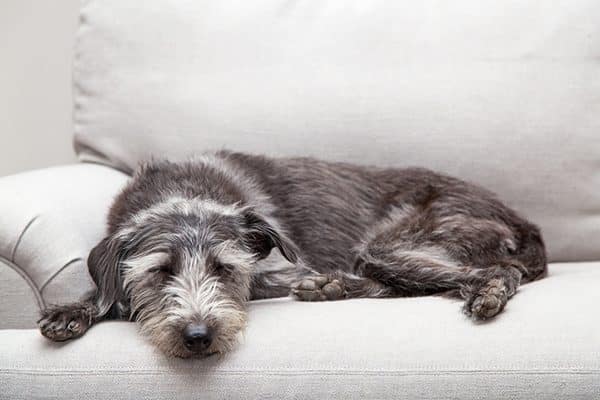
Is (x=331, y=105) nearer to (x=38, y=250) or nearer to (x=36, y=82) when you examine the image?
(x=38, y=250)

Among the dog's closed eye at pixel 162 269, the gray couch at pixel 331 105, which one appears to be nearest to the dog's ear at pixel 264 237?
the gray couch at pixel 331 105

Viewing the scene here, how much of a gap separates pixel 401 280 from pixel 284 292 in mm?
357

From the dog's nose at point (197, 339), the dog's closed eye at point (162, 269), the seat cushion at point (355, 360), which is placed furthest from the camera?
the dog's closed eye at point (162, 269)

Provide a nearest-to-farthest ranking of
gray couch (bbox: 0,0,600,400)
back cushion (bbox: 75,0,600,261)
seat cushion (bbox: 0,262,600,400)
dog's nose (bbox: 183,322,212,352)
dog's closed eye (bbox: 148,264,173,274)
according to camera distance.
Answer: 1. seat cushion (bbox: 0,262,600,400)
2. dog's nose (bbox: 183,322,212,352)
3. dog's closed eye (bbox: 148,264,173,274)
4. gray couch (bbox: 0,0,600,400)
5. back cushion (bbox: 75,0,600,261)

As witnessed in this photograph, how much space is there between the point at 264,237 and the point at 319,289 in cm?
22

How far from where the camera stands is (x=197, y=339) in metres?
2.51

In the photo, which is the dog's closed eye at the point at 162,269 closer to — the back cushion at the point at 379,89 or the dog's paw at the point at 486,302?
the dog's paw at the point at 486,302

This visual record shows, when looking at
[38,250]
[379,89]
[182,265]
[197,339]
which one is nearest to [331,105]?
[379,89]

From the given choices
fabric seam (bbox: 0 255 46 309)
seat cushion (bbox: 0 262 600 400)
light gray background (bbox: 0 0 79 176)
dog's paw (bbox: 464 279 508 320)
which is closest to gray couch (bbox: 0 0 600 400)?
fabric seam (bbox: 0 255 46 309)

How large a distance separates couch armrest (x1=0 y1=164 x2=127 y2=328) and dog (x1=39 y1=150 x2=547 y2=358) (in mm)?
136

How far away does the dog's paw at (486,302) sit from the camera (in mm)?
2547

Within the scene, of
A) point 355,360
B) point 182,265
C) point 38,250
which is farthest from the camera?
point 38,250

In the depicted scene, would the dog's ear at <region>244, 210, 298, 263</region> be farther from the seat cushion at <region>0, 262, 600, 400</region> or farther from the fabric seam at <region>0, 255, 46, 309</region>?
the fabric seam at <region>0, 255, 46, 309</region>

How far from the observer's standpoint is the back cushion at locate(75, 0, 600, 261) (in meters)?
3.50
